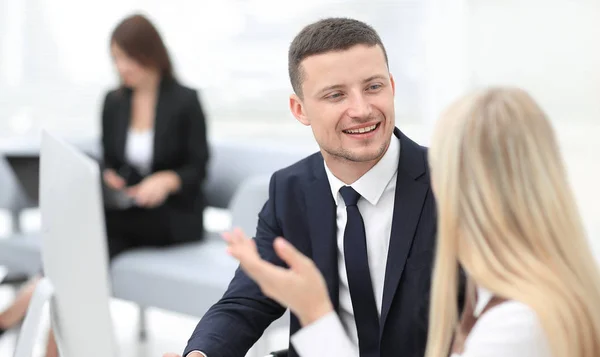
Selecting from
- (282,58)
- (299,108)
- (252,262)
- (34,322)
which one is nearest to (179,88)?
(282,58)

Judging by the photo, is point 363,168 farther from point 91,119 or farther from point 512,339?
point 91,119

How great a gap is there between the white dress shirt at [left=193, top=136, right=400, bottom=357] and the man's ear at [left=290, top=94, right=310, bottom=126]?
0.13 m

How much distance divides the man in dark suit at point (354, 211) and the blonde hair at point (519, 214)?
356 millimetres

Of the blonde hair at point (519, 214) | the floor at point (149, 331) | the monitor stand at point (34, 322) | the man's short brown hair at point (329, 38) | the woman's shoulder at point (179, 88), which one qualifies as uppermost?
the man's short brown hair at point (329, 38)

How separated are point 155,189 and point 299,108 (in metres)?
1.57

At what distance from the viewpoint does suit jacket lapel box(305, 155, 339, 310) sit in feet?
4.59

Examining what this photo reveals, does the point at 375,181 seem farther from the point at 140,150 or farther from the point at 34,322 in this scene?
the point at 140,150

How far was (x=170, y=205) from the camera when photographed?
121 inches

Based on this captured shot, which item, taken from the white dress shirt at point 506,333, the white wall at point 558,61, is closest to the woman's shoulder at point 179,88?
the white wall at point 558,61

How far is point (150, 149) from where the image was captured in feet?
10.2

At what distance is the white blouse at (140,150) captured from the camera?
3.12 m

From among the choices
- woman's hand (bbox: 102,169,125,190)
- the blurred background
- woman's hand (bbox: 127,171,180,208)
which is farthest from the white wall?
woman's hand (bbox: 102,169,125,190)

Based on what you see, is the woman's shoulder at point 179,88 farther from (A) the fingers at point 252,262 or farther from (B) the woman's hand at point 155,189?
(A) the fingers at point 252,262

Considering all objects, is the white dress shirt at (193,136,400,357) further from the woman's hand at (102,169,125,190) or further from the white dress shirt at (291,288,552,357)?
the woman's hand at (102,169,125,190)
